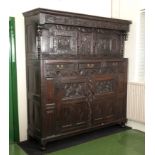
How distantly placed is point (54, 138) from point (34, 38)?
158 cm

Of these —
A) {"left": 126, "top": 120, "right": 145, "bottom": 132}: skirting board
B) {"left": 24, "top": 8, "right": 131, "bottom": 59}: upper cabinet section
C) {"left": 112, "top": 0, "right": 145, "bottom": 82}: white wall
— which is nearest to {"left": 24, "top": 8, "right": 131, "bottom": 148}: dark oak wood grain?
{"left": 24, "top": 8, "right": 131, "bottom": 59}: upper cabinet section

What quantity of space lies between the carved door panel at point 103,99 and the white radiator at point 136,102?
14.1 inches

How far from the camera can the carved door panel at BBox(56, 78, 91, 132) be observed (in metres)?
3.43

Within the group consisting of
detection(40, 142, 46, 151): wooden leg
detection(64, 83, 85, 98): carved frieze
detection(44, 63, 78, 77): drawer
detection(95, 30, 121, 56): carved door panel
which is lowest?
detection(40, 142, 46, 151): wooden leg

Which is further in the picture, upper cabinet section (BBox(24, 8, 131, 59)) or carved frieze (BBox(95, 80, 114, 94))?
carved frieze (BBox(95, 80, 114, 94))

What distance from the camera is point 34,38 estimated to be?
10.9ft

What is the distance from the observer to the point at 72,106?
356 cm

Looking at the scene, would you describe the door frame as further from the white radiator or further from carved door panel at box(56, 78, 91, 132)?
the white radiator

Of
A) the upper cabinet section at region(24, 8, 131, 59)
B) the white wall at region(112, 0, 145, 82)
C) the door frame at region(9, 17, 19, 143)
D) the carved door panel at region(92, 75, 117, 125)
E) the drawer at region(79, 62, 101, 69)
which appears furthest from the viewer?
the white wall at region(112, 0, 145, 82)

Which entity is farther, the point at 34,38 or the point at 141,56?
the point at 141,56

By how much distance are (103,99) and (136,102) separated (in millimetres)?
680

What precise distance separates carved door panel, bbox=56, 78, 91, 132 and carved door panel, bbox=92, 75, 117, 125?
0.63ft
